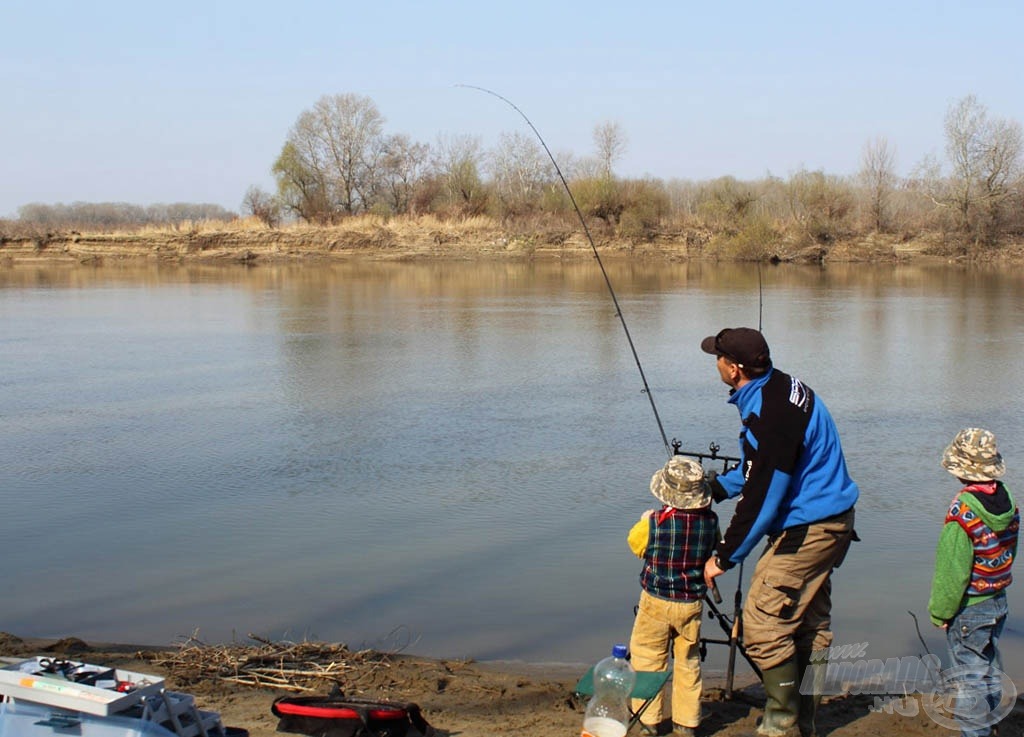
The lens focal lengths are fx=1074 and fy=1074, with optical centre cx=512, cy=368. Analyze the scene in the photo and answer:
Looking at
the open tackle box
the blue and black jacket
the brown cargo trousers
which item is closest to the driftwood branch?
the open tackle box

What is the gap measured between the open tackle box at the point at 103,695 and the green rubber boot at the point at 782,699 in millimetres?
1889

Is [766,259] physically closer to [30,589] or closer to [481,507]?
[481,507]

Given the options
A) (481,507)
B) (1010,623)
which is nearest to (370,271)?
(481,507)

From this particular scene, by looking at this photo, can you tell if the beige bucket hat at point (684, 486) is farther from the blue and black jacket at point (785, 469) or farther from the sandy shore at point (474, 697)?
the sandy shore at point (474, 697)

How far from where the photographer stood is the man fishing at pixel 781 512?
11.8 ft

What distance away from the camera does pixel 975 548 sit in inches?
139

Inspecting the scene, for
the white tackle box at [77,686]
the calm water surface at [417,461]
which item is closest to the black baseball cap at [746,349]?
the calm water surface at [417,461]

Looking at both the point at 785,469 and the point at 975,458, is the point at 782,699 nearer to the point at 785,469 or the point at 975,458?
the point at 785,469

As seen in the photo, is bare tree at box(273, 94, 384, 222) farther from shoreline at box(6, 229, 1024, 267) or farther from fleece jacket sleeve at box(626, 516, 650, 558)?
fleece jacket sleeve at box(626, 516, 650, 558)

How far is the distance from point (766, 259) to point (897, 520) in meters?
30.2

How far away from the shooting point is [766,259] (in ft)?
120

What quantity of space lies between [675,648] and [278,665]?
1.80m

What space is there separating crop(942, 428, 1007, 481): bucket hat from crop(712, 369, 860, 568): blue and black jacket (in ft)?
1.17

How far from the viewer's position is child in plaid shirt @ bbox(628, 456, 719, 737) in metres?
3.77
